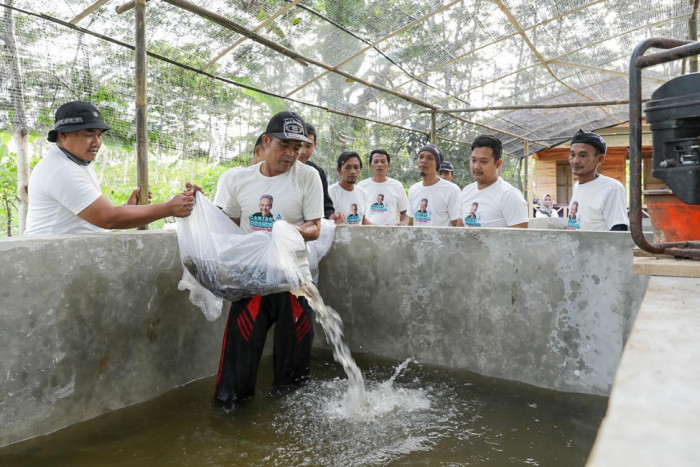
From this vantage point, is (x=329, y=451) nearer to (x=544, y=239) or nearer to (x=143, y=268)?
(x=143, y=268)

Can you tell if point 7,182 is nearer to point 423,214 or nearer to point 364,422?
point 423,214

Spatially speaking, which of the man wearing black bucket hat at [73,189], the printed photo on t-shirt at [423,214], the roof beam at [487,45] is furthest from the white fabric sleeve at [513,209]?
the roof beam at [487,45]

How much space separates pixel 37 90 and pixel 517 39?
5590 millimetres

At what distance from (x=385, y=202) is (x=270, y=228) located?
2.54m

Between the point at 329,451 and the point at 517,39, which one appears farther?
the point at 517,39

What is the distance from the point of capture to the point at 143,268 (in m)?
2.97

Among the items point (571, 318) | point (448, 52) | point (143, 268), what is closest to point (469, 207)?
point (571, 318)

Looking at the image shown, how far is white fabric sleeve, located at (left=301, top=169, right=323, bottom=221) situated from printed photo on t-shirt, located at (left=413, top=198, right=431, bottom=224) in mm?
1950

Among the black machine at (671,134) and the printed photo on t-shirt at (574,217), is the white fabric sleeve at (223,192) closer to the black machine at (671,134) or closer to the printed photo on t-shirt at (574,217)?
the black machine at (671,134)

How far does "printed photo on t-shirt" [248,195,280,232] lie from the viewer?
315 centimetres

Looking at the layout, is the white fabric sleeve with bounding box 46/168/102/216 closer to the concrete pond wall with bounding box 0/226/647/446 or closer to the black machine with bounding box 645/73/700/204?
the concrete pond wall with bounding box 0/226/647/446

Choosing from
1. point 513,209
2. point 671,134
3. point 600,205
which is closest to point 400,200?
point 513,209

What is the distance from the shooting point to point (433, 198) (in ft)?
16.1

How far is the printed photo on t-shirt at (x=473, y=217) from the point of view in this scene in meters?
4.21
